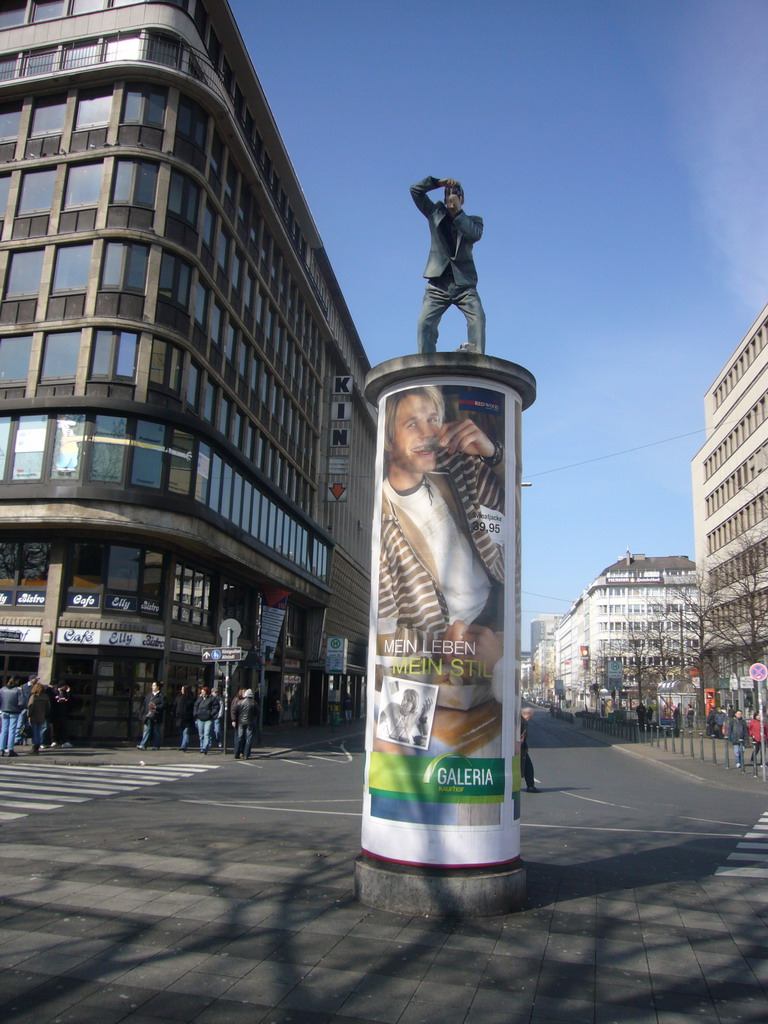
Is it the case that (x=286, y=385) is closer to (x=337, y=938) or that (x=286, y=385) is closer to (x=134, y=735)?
(x=134, y=735)

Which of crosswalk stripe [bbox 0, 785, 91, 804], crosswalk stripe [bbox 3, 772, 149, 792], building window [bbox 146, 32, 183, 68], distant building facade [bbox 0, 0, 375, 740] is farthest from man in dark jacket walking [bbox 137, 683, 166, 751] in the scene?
building window [bbox 146, 32, 183, 68]

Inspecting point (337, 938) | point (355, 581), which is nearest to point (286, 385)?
point (355, 581)

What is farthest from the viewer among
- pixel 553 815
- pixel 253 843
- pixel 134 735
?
pixel 134 735

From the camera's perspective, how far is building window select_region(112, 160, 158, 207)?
27.5m

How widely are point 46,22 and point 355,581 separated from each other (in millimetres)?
40154

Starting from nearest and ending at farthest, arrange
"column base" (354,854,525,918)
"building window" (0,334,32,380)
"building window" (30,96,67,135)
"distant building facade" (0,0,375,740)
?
"column base" (354,854,525,918) → "distant building facade" (0,0,375,740) → "building window" (0,334,32,380) → "building window" (30,96,67,135)

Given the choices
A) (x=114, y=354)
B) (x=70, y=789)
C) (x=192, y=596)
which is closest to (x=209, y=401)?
(x=114, y=354)

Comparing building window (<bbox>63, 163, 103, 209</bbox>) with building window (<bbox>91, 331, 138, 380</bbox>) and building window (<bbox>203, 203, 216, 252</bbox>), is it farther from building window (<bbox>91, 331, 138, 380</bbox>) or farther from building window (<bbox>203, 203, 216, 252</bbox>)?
building window (<bbox>91, 331, 138, 380</bbox>)

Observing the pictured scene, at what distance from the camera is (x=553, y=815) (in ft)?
44.8

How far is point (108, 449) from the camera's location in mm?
Answer: 25438

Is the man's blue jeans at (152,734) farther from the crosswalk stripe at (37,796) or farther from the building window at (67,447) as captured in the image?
the crosswalk stripe at (37,796)

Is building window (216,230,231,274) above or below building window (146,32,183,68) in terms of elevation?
below

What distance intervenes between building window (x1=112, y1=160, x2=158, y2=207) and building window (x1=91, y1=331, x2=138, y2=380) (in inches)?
180

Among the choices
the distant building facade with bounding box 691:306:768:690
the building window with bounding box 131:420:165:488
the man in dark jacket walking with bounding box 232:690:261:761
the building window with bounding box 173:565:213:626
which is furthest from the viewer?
the distant building facade with bounding box 691:306:768:690
